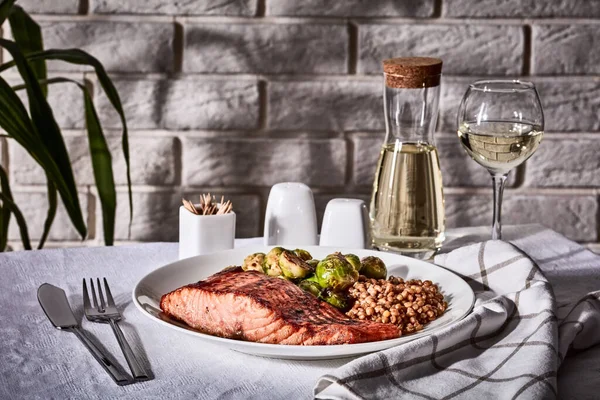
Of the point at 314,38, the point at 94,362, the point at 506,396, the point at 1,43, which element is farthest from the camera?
the point at 314,38

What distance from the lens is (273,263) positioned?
103cm

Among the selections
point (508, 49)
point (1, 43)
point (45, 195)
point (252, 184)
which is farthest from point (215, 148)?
point (508, 49)

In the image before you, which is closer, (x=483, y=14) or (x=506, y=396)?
(x=506, y=396)

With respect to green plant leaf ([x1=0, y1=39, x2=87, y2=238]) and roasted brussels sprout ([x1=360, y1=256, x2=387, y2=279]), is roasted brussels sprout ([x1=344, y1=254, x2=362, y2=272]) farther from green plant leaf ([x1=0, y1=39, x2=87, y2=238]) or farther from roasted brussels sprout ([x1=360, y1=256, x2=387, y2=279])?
green plant leaf ([x1=0, y1=39, x2=87, y2=238])

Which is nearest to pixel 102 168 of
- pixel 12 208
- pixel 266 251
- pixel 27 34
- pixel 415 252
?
pixel 12 208

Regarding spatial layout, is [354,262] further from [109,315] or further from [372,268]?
[109,315]

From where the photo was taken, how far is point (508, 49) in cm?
181

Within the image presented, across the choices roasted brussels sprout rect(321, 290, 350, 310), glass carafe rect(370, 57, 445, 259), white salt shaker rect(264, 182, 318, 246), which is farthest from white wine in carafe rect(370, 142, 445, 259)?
roasted brussels sprout rect(321, 290, 350, 310)

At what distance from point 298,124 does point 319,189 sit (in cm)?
15

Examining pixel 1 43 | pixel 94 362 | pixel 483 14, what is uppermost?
pixel 483 14

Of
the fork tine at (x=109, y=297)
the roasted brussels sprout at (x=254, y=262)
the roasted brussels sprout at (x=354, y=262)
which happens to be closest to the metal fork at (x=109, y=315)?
the fork tine at (x=109, y=297)

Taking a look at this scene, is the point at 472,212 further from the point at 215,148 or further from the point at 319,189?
the point at 215,148

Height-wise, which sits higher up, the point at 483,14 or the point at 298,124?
the point at 483,14

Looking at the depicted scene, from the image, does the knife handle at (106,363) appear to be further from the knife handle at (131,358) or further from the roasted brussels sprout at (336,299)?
the roasted brussels sprout at (336,299)
